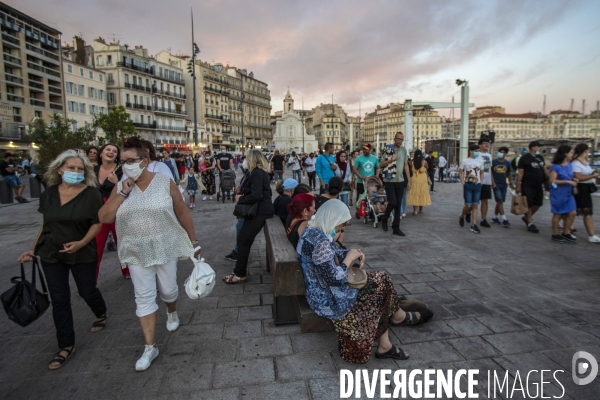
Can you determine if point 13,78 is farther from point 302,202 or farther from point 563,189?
point 563,189

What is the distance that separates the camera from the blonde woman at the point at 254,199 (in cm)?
438

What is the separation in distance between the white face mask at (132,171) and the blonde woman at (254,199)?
1.70m

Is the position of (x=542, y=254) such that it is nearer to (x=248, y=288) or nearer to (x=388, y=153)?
(x=388, y=153)

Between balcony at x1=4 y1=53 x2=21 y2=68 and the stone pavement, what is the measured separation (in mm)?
47451

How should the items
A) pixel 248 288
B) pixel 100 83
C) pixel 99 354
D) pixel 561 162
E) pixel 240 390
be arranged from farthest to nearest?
pixel 100 83 → pixel 561 162 → pixel 248 288 → pixel 99 354 → pixel 240 390

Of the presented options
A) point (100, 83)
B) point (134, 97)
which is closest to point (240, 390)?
point (100, 83)

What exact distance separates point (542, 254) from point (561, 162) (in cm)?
187

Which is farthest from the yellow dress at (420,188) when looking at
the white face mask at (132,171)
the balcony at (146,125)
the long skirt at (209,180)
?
the balcony at (146,125)

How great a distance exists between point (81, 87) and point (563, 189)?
56.4 m

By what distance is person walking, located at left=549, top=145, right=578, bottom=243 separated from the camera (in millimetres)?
6277

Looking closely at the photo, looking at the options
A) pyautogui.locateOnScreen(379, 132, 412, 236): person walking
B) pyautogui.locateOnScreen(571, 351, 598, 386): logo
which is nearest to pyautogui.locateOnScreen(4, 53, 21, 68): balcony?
pyautogui.locateOnScreen(379, 132, 412, 236): person walking

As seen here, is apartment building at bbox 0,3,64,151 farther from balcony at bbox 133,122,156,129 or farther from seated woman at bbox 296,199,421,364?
seated woman at bbox 296,199,421,364

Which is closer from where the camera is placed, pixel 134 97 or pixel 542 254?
pixel 542 254

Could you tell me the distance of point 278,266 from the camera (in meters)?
3.03
